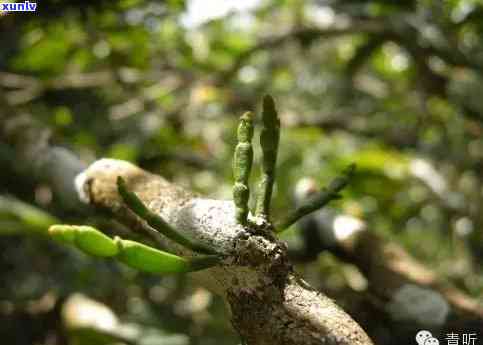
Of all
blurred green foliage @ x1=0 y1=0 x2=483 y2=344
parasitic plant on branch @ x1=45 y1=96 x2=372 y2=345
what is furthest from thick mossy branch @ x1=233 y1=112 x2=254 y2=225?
blurred green foliage @ x1=0 y1=0 x2=483 y2=344

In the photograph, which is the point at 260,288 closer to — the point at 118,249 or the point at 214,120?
the point at 118,249

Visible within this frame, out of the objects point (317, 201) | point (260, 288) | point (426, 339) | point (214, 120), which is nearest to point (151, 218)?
point (260, 288)

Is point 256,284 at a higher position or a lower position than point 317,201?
lower

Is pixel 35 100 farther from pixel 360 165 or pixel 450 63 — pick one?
pixel 450 63

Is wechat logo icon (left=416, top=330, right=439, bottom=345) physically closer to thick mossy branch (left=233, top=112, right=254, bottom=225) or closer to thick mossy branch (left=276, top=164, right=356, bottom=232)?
thick mossy branch (left=276, top=164, right=356, bottom=232)

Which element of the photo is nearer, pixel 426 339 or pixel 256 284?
pixel 256 284

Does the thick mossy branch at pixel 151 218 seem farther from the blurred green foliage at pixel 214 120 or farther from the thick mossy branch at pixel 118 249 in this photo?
the blurred green foliage at pixel 214 120
